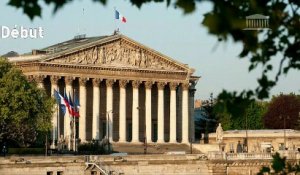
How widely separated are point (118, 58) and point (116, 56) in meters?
0.34

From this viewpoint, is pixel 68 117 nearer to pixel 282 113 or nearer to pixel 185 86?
pixel 185 86

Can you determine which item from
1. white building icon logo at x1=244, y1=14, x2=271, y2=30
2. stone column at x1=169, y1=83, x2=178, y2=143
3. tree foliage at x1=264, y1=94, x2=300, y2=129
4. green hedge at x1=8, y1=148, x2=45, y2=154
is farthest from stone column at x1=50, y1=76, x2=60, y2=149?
white building icon logo at x1=244, y1=14, x2=271, y2=30

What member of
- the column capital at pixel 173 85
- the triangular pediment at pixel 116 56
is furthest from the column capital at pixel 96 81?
the column capital at pixel 173 85

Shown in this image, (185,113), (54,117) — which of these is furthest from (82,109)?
(185,113)

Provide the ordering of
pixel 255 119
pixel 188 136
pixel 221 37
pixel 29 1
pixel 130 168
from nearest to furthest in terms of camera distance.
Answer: pixel 221 37
pixel 29 1
pixel 130 168
pixel 188 136
pixel 255 119

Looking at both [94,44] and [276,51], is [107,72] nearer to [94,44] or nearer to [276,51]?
[94,44]

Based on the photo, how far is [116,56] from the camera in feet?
352

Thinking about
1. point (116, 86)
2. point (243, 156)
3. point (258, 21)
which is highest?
point (116, 86)

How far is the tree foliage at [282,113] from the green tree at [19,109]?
164 feet

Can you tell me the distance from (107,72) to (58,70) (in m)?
6.82

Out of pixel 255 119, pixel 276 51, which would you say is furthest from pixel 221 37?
pixel 255 119

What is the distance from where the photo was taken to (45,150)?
81812mm

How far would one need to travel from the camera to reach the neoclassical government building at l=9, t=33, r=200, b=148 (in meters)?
103

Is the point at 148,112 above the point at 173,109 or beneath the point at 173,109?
beneath
